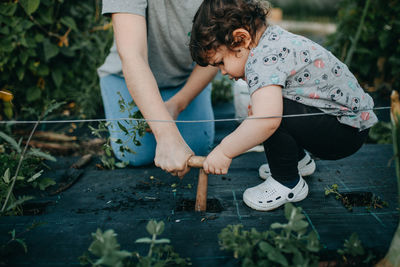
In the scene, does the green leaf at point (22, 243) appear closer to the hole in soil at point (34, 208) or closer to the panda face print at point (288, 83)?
the hole in soil at point (34, 208)

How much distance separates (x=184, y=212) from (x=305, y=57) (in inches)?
32.4

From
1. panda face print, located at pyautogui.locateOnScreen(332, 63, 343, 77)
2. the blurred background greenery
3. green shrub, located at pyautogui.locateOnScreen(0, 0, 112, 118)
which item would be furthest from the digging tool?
green shrub, located at pyautogui.locateOnScreen(0, 0, 112, 118)

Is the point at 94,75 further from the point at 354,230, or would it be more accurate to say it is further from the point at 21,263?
the point at 354,230

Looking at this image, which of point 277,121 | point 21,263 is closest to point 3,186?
point 21,263

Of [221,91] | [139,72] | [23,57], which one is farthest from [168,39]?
[221,91]

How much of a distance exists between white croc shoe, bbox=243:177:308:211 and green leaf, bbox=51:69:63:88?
6.05ft

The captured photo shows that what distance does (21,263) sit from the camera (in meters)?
1.22

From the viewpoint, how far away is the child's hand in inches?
54.4

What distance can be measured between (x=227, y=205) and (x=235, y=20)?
804 mm

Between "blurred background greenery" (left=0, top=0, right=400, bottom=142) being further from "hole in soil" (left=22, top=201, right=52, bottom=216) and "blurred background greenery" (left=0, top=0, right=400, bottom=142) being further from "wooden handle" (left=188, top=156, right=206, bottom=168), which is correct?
"wooden handle" (left=188, top=156, right=206, bottom=168)

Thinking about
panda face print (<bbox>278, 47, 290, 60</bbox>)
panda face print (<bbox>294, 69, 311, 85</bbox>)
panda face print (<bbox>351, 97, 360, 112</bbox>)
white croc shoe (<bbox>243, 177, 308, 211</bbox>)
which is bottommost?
white croc shoe (<bbox>243, 177, 308, 211</bbox>)

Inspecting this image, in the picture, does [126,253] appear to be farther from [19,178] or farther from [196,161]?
[19,178]

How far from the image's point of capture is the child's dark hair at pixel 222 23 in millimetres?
1455

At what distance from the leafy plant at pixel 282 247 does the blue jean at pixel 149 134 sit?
1057 mm
